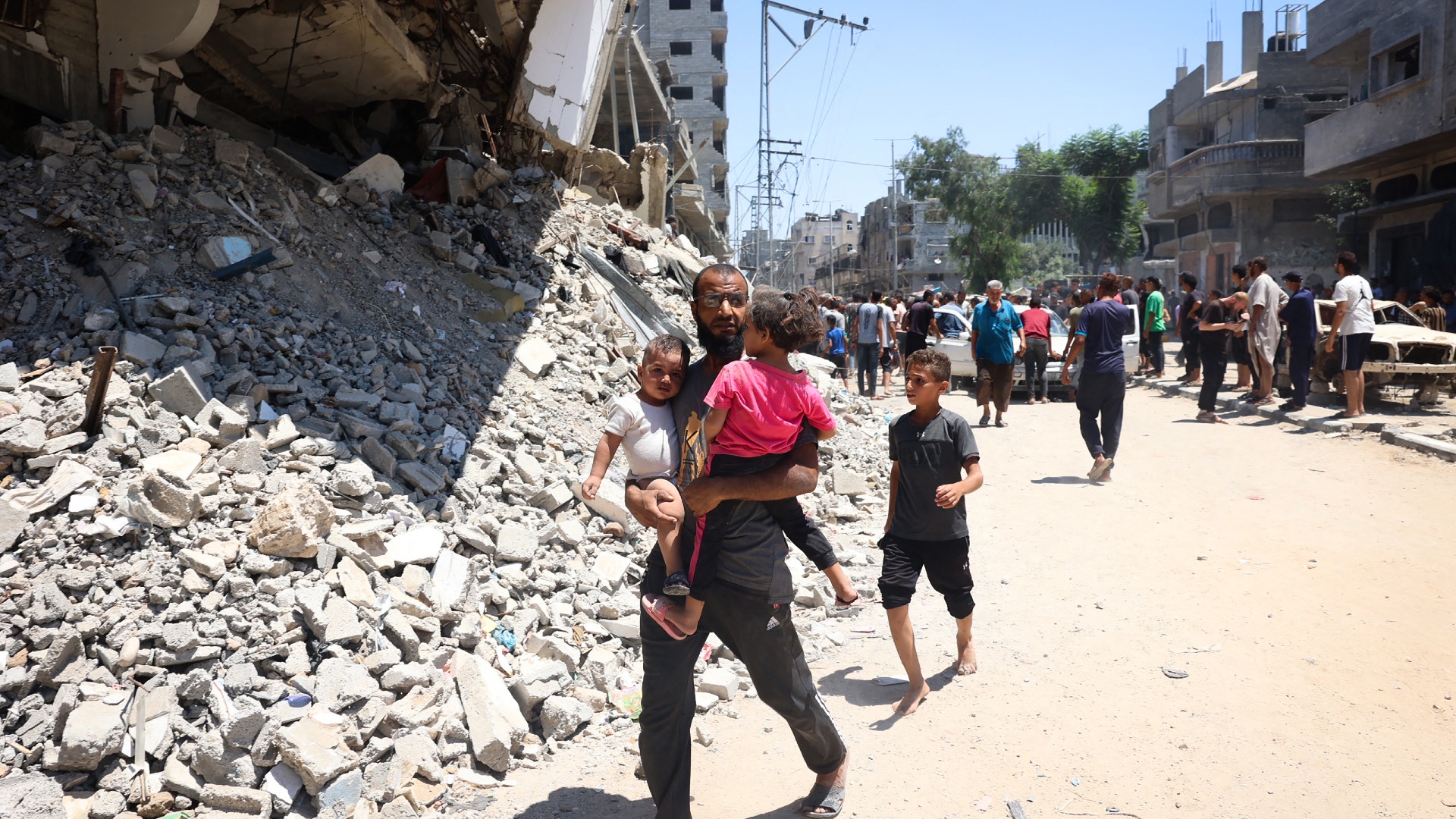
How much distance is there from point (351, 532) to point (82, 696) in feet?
3.79

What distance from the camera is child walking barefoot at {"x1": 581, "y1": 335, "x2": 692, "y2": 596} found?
2.72 meters

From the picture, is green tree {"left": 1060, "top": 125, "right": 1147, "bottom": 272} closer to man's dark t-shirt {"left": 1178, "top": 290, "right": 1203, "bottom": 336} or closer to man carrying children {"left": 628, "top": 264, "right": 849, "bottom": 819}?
man's dark t-shirt {"left": 1178, "top": 290, "right": 1203, "bottom": 336}

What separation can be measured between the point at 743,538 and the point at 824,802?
989 millimetres

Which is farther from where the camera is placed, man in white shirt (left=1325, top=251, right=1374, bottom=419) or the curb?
man in white shirt (left=1325, top=251, right=1374, bottom=419)

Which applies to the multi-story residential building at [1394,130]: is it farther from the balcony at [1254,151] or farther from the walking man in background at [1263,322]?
the walking man in background at [1263,322]

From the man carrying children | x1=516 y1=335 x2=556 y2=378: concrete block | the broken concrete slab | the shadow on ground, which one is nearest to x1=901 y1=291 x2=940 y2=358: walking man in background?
x1=516 y1=335 x2=556 y2=378: concrete block

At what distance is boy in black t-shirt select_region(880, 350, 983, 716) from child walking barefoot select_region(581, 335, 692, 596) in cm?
134

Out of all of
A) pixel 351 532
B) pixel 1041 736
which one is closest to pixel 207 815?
pixel 351 532

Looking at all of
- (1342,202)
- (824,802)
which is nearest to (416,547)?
(824,802)

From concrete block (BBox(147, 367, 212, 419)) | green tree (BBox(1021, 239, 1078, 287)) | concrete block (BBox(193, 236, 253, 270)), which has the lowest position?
concrete block (BBox(147, 367, 212, 419))

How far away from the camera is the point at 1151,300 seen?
48.3 feet

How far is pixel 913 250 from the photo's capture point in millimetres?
61844

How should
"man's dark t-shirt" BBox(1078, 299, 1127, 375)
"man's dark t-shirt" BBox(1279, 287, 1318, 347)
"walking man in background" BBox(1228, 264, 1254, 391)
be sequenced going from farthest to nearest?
"walking man in background" BBox(1228, 264, 1254, 391), "man's dark t-shirt" BBox(1279, 287, 1318, 347), "man's dark t-shirt" BBox(1078, 299, 1127, 375)

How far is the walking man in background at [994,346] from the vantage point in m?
10.4
